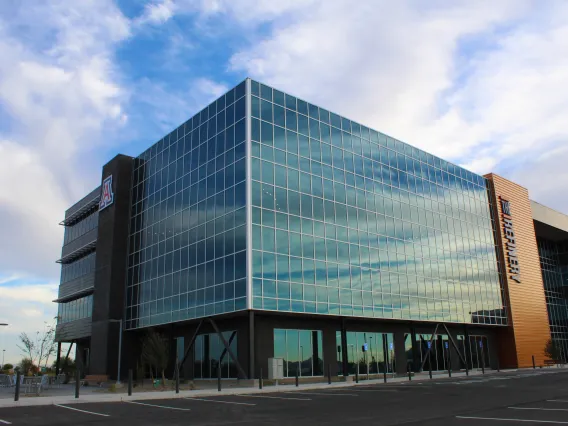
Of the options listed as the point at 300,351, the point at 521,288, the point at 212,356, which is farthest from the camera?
the point at 521,288

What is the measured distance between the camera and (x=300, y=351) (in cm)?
3656

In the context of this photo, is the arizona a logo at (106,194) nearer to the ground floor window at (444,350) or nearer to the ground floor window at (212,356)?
the ground floor window at (212,356)

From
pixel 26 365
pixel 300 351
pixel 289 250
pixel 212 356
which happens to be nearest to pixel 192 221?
pixel 289 250

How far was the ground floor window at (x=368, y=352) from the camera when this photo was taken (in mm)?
39781

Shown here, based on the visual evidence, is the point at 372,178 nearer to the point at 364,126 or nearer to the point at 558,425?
the point at 364,126

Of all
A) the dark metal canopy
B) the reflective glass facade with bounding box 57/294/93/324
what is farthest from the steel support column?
the dark metal canopy

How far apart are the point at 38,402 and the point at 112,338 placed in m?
24.9

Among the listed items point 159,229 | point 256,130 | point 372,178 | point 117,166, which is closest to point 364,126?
point 372,178

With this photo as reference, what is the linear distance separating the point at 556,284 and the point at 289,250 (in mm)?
54150

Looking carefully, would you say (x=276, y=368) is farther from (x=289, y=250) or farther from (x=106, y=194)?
(x=106, y=194)

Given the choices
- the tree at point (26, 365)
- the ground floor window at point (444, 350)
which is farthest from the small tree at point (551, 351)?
the tree at point (26, 365)

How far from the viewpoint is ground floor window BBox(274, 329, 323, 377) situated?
35438mm

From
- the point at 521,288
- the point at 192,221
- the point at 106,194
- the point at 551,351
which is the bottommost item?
the point at 551,351

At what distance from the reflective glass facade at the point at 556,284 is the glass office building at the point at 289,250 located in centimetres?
1857
